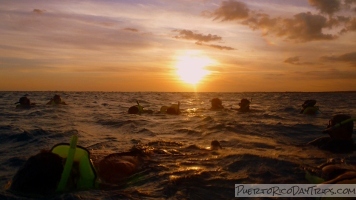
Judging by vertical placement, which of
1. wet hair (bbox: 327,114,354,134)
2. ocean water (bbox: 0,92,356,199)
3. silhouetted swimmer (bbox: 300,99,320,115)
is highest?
silhouetted swimmer (bbox: 300,99,320,115)

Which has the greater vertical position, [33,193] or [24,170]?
[24,170]

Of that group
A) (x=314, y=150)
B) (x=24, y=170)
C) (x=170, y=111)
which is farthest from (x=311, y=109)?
(x=24, y=170)

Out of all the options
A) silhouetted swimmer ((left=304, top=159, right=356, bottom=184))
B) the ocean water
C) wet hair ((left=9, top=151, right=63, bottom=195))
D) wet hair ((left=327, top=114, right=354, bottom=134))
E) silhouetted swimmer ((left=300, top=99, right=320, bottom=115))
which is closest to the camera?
silhouetted swimmer ((left=304, top=159, right=356, bottom=184))

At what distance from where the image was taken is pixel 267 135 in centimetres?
1393

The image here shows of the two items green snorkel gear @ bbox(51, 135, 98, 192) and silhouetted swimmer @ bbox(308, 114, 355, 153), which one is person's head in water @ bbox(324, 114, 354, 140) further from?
green snorkel gear @ bbox(51, 135, 98, 192)

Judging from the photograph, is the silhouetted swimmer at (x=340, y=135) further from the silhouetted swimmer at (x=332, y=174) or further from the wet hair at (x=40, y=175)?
the wet hair at (x=40, y=175)

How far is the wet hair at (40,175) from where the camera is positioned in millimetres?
5234

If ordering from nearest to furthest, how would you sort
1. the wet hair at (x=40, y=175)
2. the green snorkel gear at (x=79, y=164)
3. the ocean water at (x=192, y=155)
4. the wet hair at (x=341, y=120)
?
the wet hair at (x=40, y=175) < the green snorkel gear at (x=79, y=164) < the ocean water at (x=192, y=155) < the wet hair at (x=341, y=120)

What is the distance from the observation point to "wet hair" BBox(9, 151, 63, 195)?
17.2 feet

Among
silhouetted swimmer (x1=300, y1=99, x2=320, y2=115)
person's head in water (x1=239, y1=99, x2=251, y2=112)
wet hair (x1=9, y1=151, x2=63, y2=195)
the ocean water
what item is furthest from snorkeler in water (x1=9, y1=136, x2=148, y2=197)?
person's head in water (x1=239, y1=99, x2=251, y2=112)

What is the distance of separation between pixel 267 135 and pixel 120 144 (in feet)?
21.0

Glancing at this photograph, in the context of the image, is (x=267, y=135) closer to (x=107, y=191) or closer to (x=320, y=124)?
(x=320, y=124)

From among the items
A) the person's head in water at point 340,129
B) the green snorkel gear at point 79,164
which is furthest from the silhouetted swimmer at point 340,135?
the green snorkel gear at point 79,164

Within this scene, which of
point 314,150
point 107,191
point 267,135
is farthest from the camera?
point 267,135
